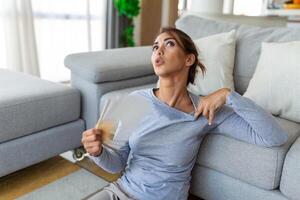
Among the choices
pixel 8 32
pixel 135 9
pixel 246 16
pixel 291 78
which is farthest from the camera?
pixel 135 9

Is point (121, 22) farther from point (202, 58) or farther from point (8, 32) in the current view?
point (202, 58)

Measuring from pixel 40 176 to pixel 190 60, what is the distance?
1.01m

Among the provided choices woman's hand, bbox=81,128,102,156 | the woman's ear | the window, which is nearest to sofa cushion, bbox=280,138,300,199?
the woman's ear

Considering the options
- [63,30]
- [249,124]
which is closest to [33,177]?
[249,124]

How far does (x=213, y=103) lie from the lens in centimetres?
95

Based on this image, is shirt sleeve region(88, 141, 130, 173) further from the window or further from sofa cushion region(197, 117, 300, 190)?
the window

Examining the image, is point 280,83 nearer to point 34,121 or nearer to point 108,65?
point 108,65

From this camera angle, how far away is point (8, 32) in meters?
2.72

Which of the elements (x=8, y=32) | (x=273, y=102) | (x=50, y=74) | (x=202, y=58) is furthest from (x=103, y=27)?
(x=273, y=102)

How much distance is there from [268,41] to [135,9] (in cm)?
222

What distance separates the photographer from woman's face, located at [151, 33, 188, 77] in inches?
37.3

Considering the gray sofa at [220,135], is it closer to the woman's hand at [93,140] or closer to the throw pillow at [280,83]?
the throw pillow at [280,83]

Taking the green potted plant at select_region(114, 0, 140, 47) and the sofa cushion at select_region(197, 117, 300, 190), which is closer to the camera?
the sofa cushion at select_region(197, 117, 300, 190)

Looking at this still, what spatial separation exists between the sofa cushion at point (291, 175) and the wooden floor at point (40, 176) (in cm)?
51
